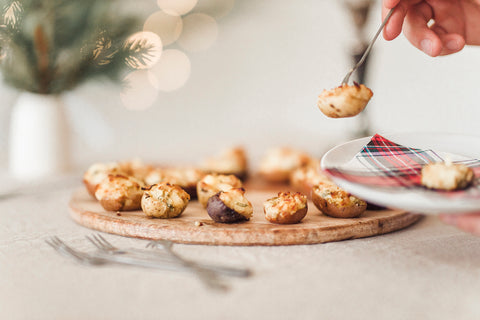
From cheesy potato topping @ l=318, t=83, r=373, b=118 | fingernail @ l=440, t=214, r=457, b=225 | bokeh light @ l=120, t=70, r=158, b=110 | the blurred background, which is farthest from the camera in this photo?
bokeh light @ l=120, t=70, r=158, b=110

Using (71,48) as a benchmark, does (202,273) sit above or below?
below

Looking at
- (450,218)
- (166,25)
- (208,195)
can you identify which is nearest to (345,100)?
(450,218)

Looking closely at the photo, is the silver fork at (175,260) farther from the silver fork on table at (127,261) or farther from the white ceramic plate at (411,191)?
the white ceramic plate at (411,191)

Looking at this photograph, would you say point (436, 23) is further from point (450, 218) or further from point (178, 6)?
point (178, 6)

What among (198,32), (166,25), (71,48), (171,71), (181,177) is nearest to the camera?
(181,177)

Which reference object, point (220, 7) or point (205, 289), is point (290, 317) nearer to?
point (205, 289)

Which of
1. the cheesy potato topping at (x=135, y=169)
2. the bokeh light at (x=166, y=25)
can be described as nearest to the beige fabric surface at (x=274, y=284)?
the cheesy potato topping at (x=135, y=169)

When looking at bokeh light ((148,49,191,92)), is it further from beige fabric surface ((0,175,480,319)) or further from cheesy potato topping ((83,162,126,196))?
beige fabric surface ((0,175,480,319))

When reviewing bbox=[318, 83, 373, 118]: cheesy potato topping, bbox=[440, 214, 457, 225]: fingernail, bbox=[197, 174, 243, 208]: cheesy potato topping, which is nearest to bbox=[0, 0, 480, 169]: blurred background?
bbox=[197, 174, 243, 208]: cheesy potato topping
